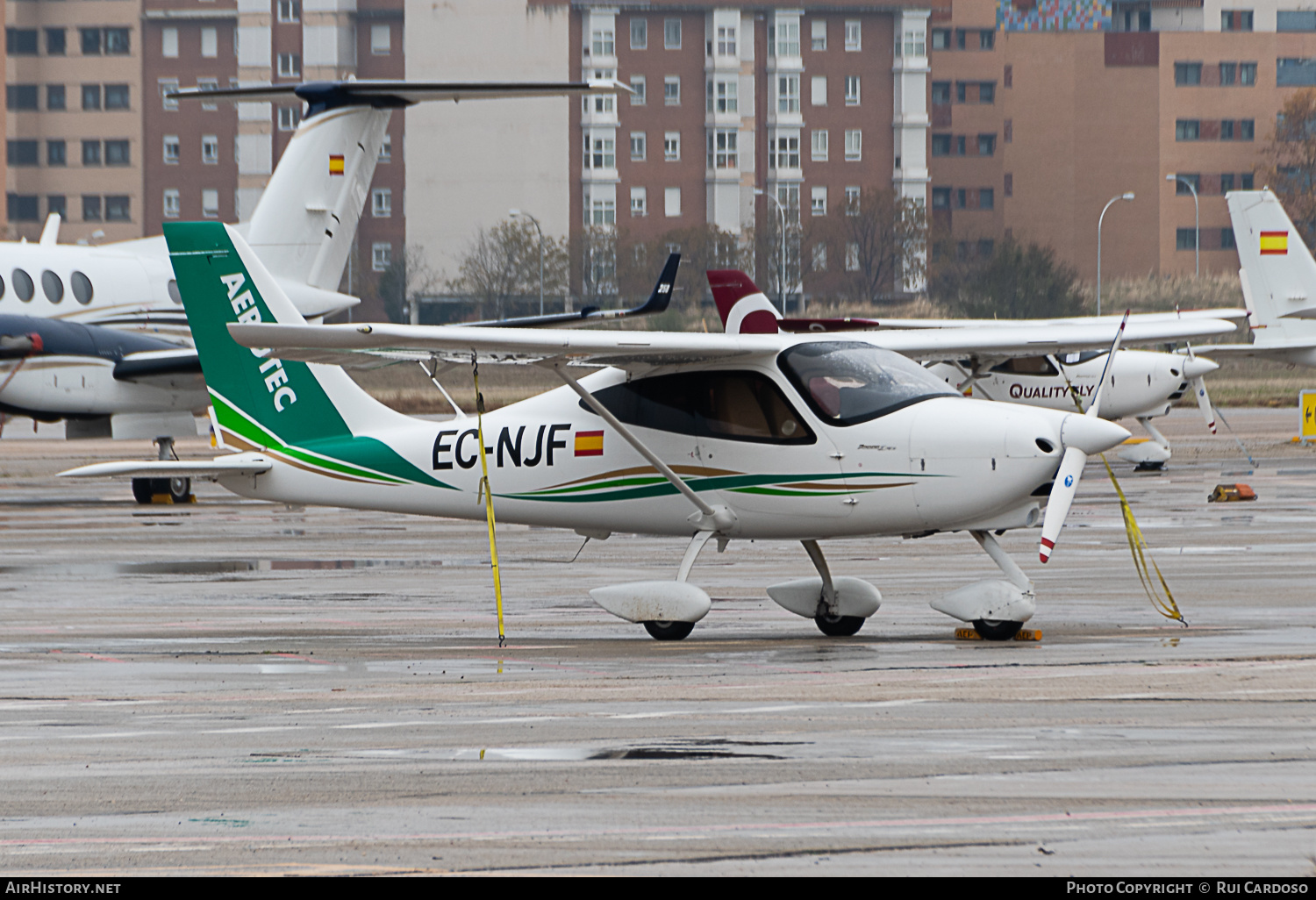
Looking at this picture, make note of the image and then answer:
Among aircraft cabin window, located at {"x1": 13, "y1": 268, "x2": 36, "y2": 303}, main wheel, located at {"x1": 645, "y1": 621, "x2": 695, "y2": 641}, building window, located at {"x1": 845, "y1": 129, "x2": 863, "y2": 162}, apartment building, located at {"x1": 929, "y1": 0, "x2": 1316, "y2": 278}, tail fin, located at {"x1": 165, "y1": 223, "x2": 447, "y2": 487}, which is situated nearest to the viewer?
main wheel, located at {"x1": 645, "y1": 621, "x2": 695, "y2": 641}

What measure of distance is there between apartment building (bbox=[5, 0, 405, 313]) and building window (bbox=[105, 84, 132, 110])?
8 cm

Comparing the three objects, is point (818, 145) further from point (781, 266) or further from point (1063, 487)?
point (1063, 487)

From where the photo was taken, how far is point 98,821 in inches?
247

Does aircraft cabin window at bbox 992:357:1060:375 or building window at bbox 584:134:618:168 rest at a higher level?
building window at bbox 584:134:618:168

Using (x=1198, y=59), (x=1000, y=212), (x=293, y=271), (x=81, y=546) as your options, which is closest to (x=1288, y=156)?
(x=1198, y=59)

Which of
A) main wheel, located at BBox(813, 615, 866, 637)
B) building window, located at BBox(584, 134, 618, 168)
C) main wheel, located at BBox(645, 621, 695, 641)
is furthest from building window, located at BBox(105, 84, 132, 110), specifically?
main wheel, located at BBox(813, 615, 866, 637)

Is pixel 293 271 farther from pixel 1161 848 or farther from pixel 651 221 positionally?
pixel 651 221

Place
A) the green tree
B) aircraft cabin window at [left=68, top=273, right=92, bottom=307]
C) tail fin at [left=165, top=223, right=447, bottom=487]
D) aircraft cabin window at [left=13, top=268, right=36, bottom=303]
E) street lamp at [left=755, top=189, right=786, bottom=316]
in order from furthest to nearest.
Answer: street lamp at [left=755, top=189, right=786, bottom=316], the green tree, aircraft cabin window at [left=68, top=273, right=92, bottom=307], aircraft cabin window at [left=13, top=268, right=36, bottom=303], tail fin at [left=165, top=223, right=447, bottom=487]

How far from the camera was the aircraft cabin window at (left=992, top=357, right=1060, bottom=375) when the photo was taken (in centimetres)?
2848

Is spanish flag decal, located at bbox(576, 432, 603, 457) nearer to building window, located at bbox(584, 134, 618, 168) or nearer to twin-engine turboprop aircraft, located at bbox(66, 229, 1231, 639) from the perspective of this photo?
twin-engine turboprop aircraft, located at bbox(66, 229, 1231, 639)

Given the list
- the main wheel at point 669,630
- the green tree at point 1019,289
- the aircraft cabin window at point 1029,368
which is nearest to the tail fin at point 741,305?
the main wheel at point 669,630

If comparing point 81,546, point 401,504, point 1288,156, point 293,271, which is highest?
point 1288,156

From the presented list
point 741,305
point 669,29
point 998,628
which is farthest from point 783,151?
point 998,628

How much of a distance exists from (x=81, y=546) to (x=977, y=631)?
39.4 ft
